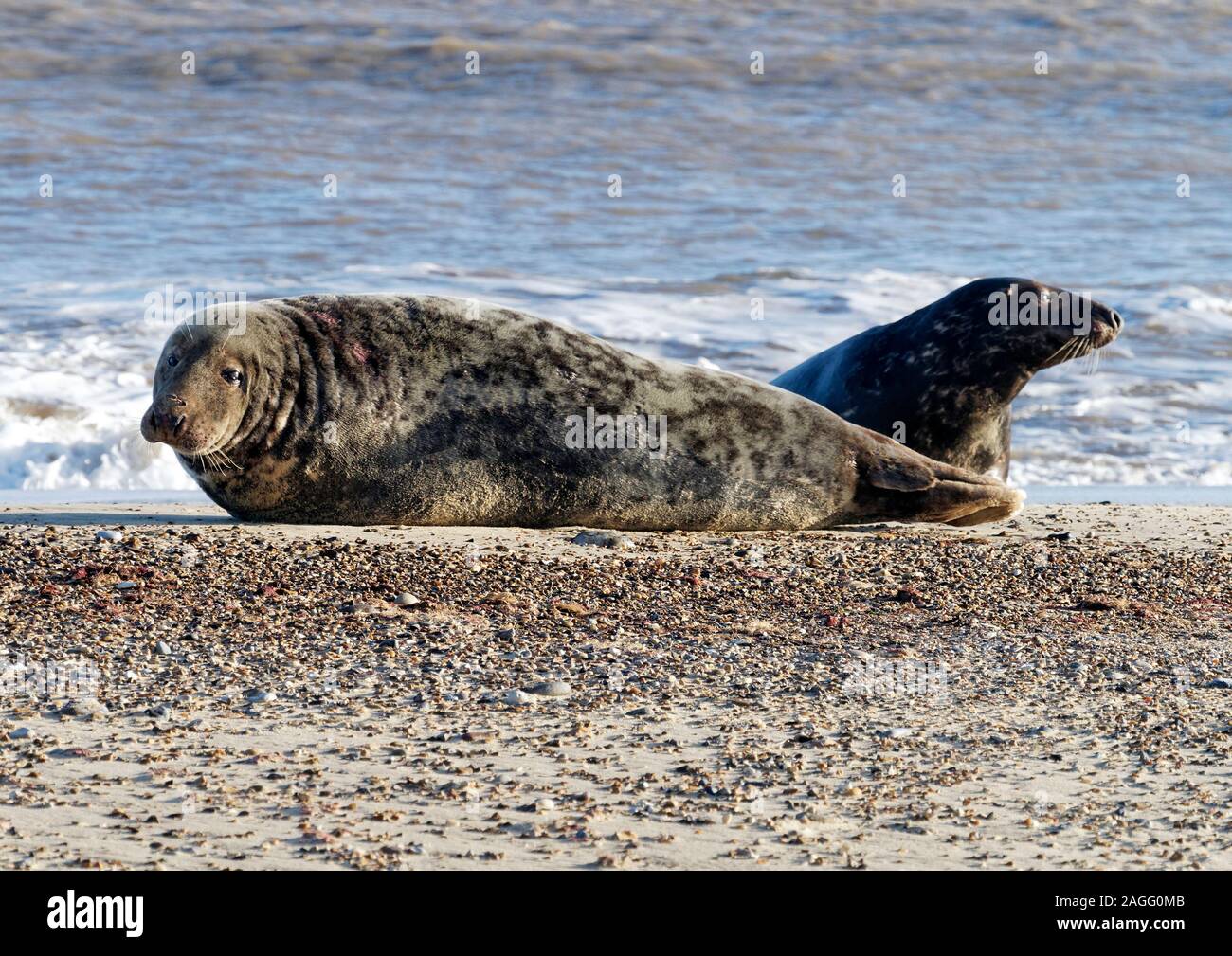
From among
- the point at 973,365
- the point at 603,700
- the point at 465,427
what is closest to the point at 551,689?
the point at 603,700

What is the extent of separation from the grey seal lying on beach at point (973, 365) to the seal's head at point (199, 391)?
110 inches

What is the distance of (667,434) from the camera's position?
6.16 meters

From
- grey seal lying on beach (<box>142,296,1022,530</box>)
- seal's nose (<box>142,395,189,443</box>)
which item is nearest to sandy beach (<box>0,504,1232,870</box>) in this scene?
grey seal lying on beach (<box>142,296,1022,530</box>)

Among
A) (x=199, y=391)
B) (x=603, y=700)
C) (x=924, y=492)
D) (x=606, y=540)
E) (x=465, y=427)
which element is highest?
(x=199, y=391)

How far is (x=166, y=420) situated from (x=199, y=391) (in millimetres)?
175

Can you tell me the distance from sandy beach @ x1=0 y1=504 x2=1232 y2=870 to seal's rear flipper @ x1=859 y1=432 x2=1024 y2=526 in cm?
39

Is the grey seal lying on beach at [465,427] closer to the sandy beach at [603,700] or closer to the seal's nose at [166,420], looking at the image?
the seal's nose at [166,420]

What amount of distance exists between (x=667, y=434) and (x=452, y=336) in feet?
2.76

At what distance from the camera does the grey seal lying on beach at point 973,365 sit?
7.29m

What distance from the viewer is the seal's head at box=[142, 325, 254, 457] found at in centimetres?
563

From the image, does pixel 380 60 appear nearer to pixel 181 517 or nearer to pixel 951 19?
pixel 951 19

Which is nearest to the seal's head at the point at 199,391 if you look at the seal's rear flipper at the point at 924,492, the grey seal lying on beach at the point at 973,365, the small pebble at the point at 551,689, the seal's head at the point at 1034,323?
the small pebble at the point at 551,689

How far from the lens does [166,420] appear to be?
5.59 m

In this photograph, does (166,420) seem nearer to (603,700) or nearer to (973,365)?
(603,700)
